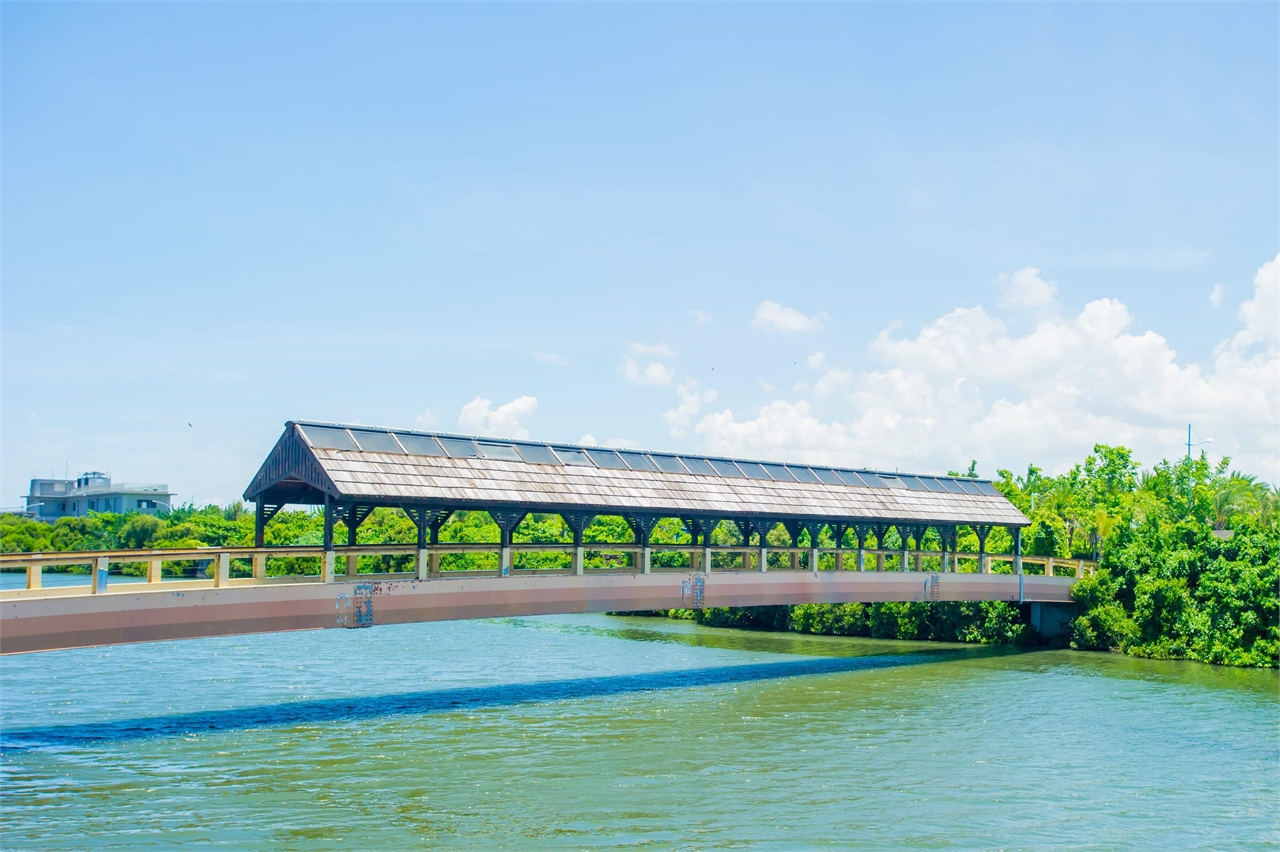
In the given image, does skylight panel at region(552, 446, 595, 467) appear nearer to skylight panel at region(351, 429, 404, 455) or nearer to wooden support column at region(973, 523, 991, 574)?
skylight panel at region(351, 429, 404, 455)

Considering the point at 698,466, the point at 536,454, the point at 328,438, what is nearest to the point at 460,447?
the point at 536,454

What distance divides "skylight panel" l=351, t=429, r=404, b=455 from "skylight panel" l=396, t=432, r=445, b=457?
264mm

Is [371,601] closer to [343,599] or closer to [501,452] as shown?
[343,599]

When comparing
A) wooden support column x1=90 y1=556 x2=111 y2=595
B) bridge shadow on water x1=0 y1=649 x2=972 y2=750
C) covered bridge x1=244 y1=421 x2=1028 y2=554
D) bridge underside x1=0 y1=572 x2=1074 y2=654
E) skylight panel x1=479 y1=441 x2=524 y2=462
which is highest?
skylight panel x1=479 y1=441 x2=524 y2=462

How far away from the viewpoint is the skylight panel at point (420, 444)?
2467 cm

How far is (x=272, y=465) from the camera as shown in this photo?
2398 cm

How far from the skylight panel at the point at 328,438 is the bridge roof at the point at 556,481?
24 millimetres

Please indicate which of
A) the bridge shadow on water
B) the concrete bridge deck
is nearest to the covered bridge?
the concrete bridge deck

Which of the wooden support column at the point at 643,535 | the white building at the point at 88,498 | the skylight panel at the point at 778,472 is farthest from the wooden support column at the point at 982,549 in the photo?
the white building at the point at 88,498

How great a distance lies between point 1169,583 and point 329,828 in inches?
1318

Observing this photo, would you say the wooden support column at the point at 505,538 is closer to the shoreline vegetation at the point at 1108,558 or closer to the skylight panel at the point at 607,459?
the skylight panel at the point at 607,459

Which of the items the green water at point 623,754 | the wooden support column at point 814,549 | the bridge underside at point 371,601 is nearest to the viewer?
the green water at point 623,754

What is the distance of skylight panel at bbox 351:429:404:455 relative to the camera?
2370cm

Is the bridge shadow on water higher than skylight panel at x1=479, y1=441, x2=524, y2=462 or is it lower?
lower
